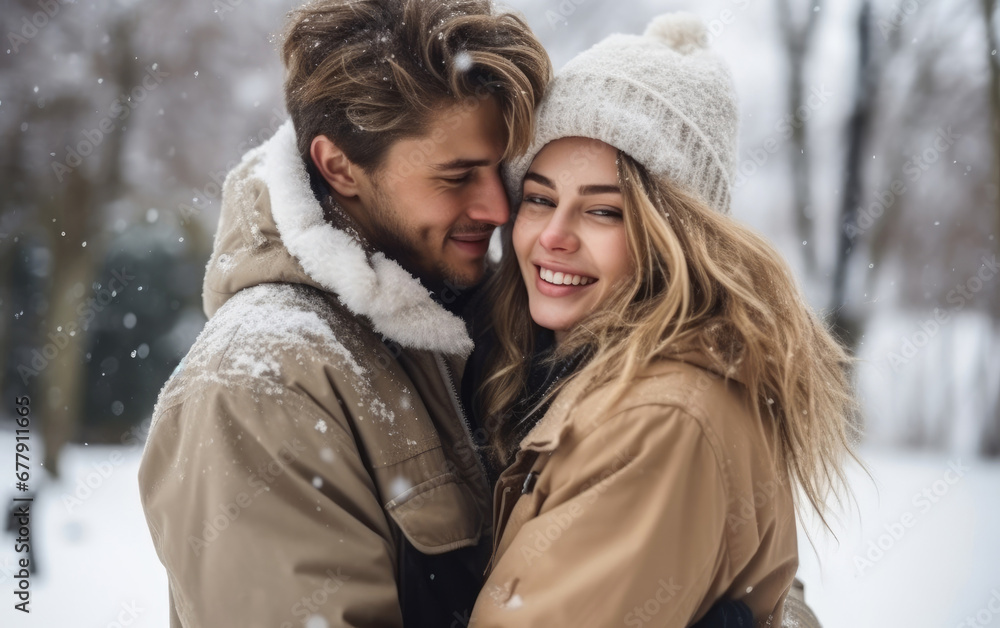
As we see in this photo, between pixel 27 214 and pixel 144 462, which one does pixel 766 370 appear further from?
pixel 27 214

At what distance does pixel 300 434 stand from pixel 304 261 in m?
0.54

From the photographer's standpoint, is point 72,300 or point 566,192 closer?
point 566,192

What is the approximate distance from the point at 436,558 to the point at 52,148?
7.09 meters

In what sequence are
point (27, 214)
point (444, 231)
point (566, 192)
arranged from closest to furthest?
point (566, 192) → point (444, 231) → point (27, 214)

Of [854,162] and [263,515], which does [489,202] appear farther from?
[854,162]

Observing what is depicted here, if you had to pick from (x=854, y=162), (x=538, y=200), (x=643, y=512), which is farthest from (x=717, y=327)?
(x=854, y=162)

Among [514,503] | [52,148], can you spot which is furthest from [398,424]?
[52,148]

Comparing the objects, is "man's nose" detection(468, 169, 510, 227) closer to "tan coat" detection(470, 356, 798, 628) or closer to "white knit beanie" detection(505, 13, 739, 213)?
"white knit beanie" detection(505, 13, 739, 213)

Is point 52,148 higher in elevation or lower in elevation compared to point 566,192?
higher

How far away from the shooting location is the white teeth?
8.56 ft

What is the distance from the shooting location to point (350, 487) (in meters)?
2.04

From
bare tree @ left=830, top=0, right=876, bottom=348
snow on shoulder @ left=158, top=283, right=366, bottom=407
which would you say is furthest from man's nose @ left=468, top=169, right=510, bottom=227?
bare tree @ left=830, top=0, right=876, bottom=348

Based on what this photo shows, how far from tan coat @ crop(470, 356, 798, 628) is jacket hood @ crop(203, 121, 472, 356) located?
0.56 metres

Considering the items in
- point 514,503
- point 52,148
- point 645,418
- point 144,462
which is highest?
point 52,148
